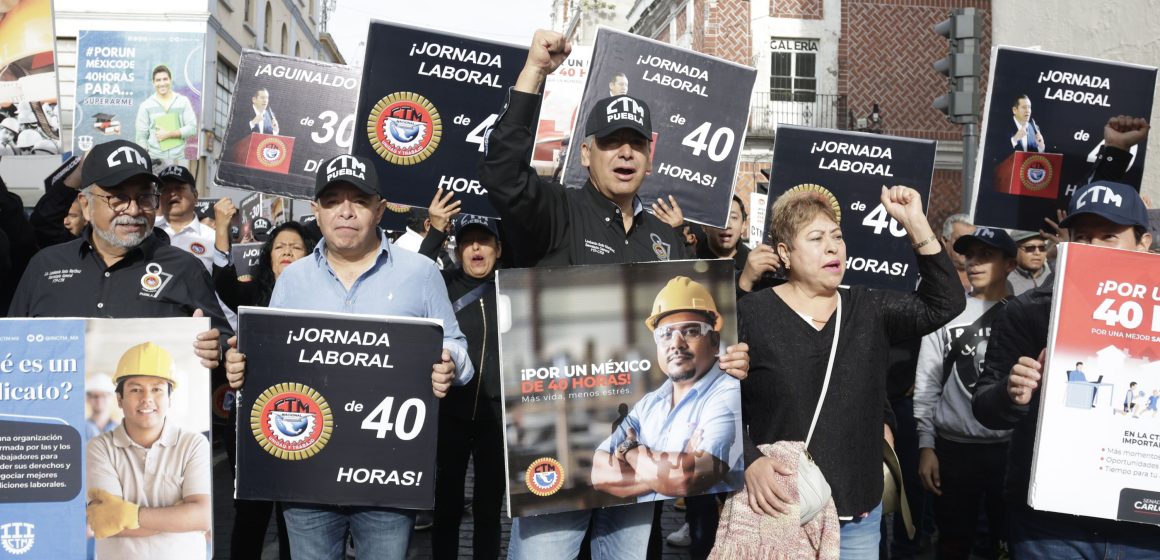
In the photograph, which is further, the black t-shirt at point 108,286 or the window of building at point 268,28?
the window of building at point 268,28

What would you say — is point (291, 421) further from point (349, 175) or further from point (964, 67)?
point (964, 67)

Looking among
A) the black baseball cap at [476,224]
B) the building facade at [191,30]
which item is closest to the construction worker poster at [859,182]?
the black baseball cap at [476,224]

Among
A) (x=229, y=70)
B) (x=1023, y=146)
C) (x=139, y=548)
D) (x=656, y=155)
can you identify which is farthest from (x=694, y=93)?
(x=229, y=70)

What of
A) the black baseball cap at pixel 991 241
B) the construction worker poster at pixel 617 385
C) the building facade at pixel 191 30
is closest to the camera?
the construction worker poster at pixel 617 385

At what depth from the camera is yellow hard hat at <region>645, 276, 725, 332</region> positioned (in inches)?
138

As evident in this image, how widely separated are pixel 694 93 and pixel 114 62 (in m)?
5.81

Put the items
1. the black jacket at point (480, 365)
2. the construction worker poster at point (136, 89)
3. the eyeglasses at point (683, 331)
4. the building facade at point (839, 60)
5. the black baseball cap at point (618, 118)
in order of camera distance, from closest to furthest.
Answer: the eyeglasses at point (683, 331)
the black baseball cap at point (618, 118)
the black jacket at point (480, 365)
the construction worker poster at point (136, 89)
the building facade at point (839, 60)

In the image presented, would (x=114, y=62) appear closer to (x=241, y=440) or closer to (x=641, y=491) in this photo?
(x=241, y=440)

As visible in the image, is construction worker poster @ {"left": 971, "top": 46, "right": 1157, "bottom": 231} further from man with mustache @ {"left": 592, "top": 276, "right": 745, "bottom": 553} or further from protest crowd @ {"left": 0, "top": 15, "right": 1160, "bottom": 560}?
man with mustache @ {"left": 592, "top": 276, "right": 745, "bottom": 553}

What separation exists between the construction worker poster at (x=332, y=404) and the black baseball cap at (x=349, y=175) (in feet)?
1.64

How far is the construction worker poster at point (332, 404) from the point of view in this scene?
11.7ft

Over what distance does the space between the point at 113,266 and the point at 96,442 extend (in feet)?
2.38

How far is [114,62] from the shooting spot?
30.1ft

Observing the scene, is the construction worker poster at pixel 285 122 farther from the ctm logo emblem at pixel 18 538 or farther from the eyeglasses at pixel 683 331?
the eyeglasses at pixel 683 331
